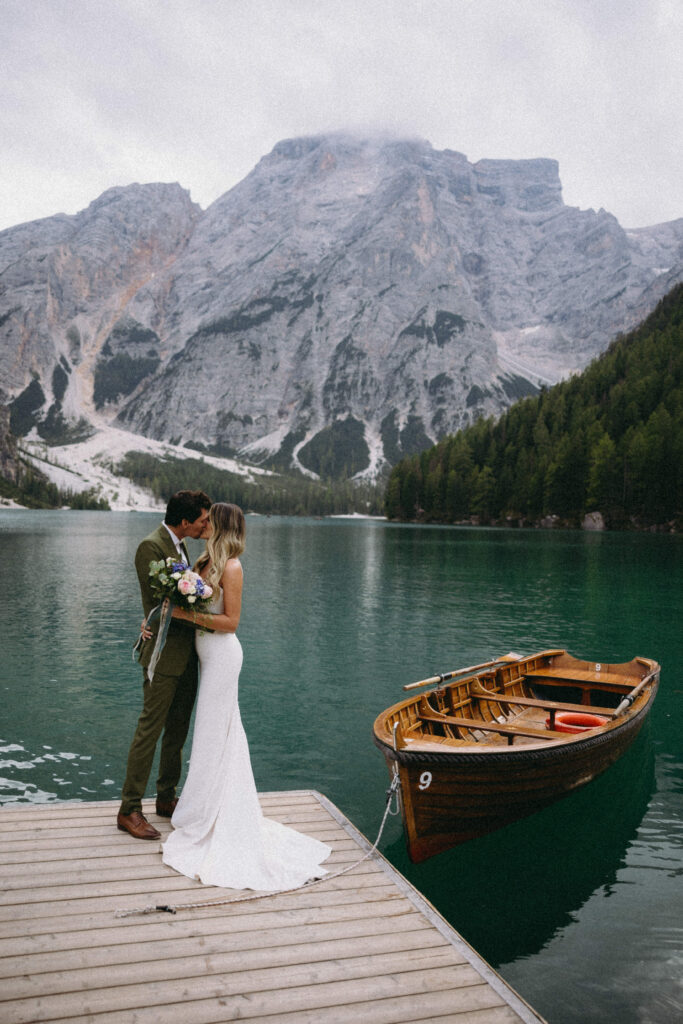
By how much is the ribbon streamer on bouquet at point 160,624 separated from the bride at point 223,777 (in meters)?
0.11

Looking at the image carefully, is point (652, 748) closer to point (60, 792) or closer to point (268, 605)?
point (60, 792)

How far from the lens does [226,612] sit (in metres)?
7.57

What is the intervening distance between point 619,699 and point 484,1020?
13.0 meters

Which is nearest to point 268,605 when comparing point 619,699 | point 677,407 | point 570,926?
point 619,699

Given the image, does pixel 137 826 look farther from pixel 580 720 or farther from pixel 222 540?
pixel 580 720

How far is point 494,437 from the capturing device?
528 ft

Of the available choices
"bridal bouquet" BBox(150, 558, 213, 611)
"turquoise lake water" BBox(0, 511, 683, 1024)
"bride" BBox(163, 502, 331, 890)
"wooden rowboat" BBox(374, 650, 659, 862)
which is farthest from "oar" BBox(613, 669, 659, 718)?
"bridal bouquet" BBox(150, 558, 213, 611)

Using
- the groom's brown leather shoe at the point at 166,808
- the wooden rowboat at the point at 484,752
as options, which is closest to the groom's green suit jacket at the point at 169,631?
the groom's brown leather shoe at the point at 166,808

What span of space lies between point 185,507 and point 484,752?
5395 millimetres

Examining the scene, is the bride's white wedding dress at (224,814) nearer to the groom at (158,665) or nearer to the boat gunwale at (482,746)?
the groom at (158,665)

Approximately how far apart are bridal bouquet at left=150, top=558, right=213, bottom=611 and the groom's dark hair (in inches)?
21.3

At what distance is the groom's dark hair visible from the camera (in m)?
7.91

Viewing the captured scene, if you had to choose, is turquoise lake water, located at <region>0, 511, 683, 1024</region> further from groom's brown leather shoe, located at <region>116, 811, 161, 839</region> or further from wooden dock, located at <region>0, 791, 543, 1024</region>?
groom's brown leather shoe, located at <region>116, 811, 161, 839</region>

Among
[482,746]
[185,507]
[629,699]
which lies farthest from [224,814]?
[629,699]
